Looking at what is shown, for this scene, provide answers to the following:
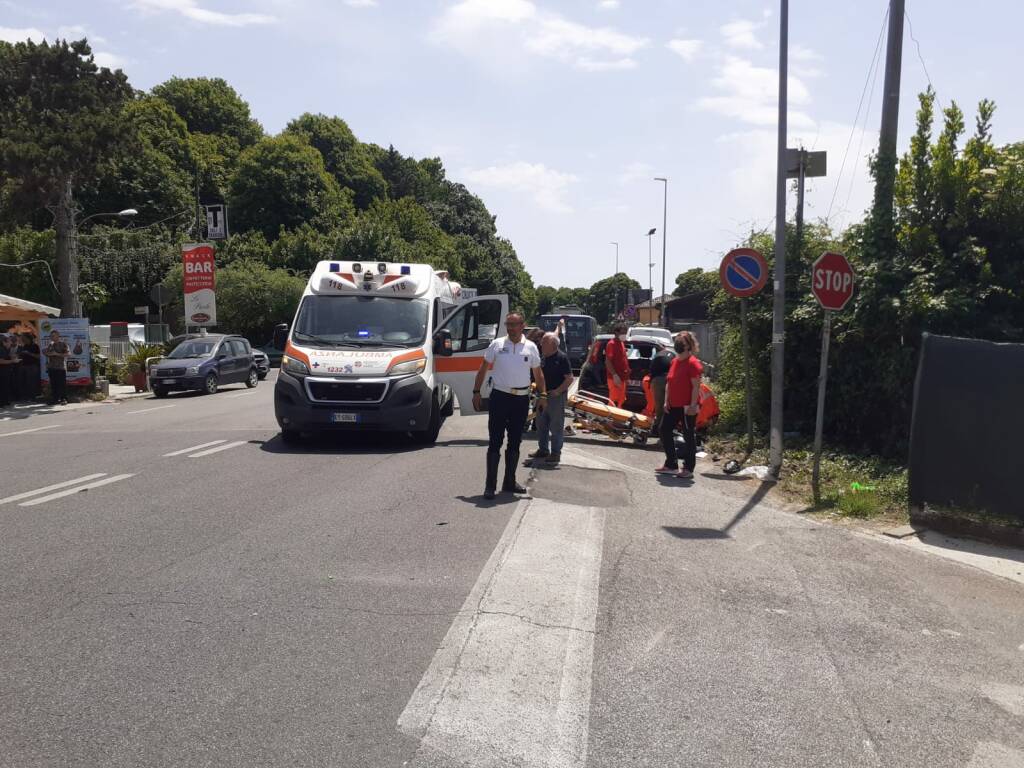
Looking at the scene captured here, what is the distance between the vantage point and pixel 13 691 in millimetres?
4035

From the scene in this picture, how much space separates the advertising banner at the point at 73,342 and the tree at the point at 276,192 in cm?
4227

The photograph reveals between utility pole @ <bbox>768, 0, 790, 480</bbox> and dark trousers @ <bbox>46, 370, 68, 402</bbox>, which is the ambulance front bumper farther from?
dark trousers @ <bbox>46, 370, 68, 402</bbox>

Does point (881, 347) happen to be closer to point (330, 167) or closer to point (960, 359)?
point (960, 359)

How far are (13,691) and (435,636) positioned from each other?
198 centimetres

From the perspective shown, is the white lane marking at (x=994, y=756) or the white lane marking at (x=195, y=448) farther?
the white lane marking at (x=195, y=448)

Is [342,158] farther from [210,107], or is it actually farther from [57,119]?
[57,119]

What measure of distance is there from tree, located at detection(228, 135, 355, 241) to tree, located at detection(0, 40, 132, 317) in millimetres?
39158

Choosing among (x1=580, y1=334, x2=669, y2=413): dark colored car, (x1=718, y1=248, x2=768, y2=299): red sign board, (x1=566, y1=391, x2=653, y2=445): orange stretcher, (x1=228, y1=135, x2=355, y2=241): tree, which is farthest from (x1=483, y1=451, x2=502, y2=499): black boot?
(x1=228, y1=135, x2=355, y2=241): tree

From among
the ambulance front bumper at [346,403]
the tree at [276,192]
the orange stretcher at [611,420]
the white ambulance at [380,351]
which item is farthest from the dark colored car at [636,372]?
the tree at [276,192]

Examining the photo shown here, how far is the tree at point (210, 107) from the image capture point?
240ft

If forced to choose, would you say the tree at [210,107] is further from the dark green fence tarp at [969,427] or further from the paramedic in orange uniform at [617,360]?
the dark green fence tarp at [969,427]

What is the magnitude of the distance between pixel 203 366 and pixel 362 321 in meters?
14.1

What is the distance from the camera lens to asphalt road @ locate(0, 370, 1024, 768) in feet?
12.3

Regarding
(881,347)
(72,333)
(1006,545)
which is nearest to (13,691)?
(1006,545)
